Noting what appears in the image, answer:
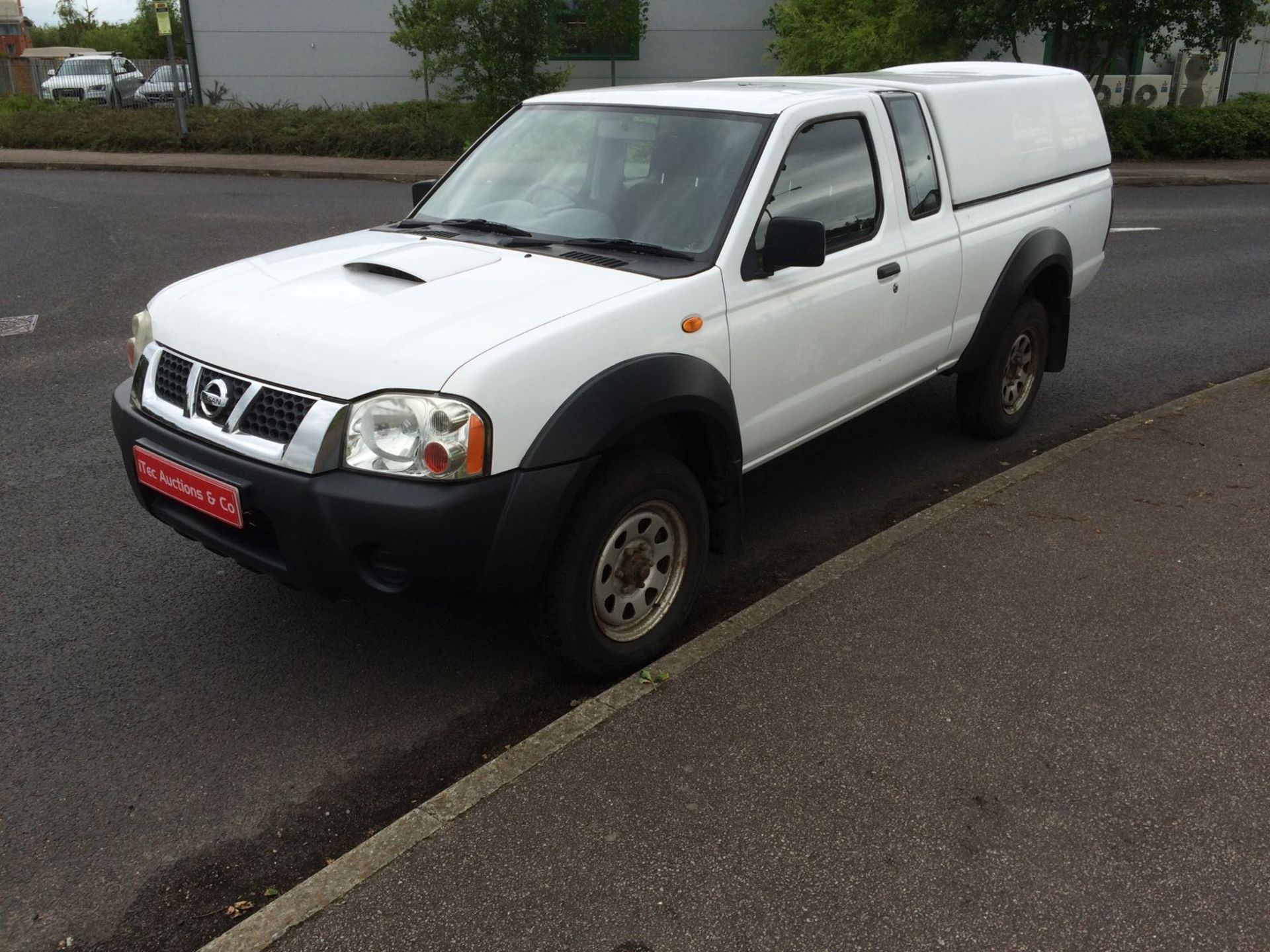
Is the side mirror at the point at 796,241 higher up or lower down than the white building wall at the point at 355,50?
lower down

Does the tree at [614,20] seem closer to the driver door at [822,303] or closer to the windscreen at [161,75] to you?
the windscreen at [161,75]

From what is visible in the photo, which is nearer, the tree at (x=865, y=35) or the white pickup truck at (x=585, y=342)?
the white pickup truck at (x=585, y=342)

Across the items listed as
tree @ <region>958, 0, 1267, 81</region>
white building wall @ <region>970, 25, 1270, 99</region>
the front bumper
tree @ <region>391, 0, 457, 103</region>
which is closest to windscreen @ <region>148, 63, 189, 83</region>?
tree @ <region>391, 0, 457, 103</region>

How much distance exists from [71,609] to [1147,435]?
5.24 metres

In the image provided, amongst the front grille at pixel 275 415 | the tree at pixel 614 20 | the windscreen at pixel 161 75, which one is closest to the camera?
the front grille at pixel 275 415

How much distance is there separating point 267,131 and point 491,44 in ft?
14.9

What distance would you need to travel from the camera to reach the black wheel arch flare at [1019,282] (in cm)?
558

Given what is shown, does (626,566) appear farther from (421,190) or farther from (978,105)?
(978,105)

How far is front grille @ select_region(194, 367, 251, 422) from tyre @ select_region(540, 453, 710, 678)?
42.4 inches

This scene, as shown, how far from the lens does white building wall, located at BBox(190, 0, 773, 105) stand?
25141 millimetres

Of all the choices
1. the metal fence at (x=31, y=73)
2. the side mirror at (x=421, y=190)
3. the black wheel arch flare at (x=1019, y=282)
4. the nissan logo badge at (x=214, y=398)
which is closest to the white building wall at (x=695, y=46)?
the metal fence at (x=31, y=73)

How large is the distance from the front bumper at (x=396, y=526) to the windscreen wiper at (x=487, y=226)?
4.53 feet

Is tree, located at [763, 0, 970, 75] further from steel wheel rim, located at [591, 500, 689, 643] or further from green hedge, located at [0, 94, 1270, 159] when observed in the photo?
steel wheel rim, located at [591, 500, 689, 643]

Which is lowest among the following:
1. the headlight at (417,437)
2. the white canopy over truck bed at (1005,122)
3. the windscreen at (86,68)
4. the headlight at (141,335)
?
the headlight at (417,437)
